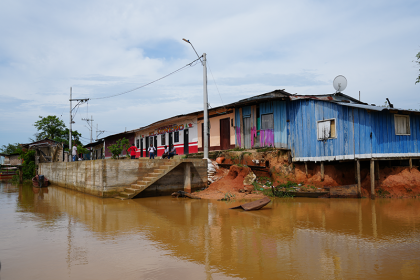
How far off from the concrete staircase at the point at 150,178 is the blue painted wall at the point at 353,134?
24.5ft

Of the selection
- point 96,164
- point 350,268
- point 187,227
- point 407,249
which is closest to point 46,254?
point 187,227

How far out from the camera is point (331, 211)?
1155cm

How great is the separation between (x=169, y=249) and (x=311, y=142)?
482 inches

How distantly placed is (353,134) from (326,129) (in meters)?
1.42

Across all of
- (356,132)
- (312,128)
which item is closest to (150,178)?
(312,128)

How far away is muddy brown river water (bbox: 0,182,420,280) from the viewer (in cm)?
557

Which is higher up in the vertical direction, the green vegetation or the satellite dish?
the satellite dish

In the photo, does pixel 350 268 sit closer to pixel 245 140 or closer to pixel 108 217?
pixel 108 217

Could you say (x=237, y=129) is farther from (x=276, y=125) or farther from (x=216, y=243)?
(x=216, y=243)

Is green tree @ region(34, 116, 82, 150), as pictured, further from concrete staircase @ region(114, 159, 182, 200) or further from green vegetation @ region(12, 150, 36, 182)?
concrete staircase @ region(114, 159, 182, 200)

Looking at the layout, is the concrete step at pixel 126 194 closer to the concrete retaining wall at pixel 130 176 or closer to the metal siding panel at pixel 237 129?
the concrete retaining wall at pixel 130 176

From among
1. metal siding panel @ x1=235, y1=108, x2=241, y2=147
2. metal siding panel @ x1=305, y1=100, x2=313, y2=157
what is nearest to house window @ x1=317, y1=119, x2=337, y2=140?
metal siding panel @ x1=305, y1=100, x2=313, y2=157

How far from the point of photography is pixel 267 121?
19.2 metres

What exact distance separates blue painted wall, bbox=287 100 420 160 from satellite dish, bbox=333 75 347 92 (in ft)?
9.67
